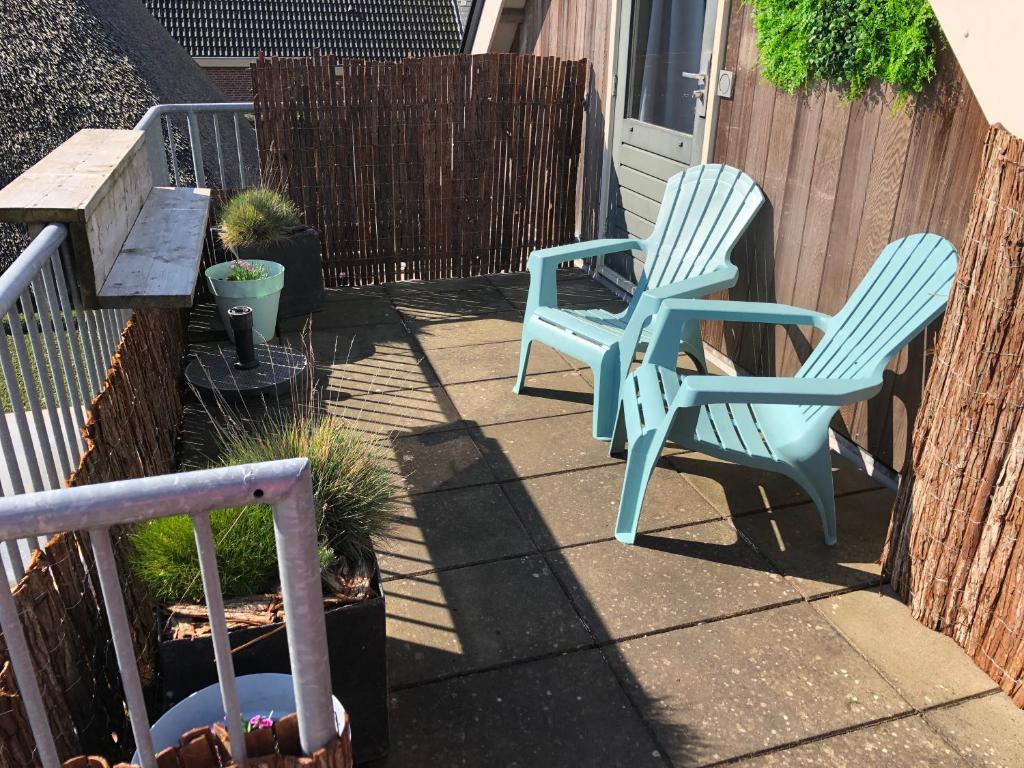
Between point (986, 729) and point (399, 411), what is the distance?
2615mm

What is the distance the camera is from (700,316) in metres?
3.14

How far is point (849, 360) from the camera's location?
294cm

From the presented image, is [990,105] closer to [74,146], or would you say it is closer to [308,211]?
[74,146]

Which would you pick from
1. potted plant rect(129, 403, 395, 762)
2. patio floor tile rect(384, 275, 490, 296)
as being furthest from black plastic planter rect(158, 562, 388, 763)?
patio floor tile rect(384, 275, 490, 296)

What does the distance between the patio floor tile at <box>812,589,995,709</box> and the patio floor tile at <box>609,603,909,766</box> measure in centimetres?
5

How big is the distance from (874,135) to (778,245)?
0.74m

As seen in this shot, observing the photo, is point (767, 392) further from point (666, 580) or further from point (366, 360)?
point (366, 360)

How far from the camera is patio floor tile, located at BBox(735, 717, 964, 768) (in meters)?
2.01

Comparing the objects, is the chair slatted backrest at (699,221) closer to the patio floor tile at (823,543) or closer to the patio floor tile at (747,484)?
the patio floor tile at (747,484)

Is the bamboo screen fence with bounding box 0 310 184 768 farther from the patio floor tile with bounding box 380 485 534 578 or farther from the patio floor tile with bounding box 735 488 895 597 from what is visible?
the patio floor tile with bounding box 735 488 895 597

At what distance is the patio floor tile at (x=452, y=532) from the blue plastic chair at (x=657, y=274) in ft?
2.42

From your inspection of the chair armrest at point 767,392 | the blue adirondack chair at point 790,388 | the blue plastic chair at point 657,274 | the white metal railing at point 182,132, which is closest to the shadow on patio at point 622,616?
the blue adirondack chair at point 790,388

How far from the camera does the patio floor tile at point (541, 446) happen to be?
3375 mm

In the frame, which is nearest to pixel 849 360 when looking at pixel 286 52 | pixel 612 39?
pixel 612 39
